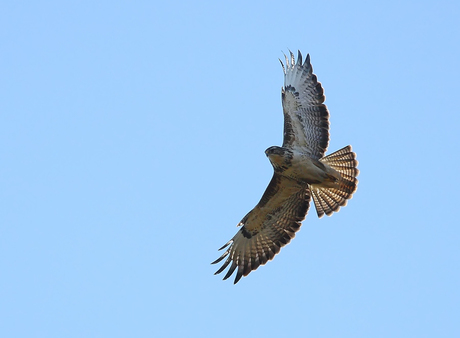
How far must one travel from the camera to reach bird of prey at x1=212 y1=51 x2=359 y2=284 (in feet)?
43.3

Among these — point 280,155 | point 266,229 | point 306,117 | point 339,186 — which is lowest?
point 266,229

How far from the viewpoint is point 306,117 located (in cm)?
1339

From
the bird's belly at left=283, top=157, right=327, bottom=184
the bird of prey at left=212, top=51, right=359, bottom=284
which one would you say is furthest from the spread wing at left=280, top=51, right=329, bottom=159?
the bird's belly at left=283, top=157, right=327, bottom=184

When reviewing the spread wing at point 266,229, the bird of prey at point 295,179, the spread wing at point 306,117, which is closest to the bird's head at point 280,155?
the bird of prey at point 295,179

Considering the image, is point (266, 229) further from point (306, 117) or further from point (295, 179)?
point (306, 117)

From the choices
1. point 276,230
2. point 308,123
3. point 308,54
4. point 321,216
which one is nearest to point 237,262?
point 276,230

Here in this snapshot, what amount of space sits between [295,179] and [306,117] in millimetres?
1134

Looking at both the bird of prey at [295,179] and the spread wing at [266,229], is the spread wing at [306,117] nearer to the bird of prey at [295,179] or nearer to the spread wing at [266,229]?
the bird of prey at [295,179]

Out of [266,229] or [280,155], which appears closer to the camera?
[280,155]

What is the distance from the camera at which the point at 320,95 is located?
534 inches

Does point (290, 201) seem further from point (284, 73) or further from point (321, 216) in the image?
point (284, 73)

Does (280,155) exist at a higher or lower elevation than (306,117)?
lower

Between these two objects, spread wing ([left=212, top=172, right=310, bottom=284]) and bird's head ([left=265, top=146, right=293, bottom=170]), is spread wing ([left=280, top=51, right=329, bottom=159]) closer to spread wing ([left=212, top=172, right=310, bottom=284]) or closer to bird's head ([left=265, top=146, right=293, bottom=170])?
bird's head ([left=265, top=146, right=293, bottom=170])

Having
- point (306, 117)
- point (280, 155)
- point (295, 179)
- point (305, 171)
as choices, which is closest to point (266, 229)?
point (295, 179)
